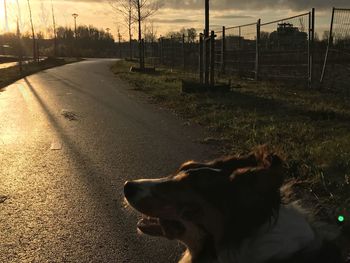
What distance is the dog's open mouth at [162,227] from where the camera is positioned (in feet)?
9.95

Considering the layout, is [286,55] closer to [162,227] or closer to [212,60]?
[212,60]

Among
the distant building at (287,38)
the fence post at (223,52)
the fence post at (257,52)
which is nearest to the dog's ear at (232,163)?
the distant building at (287,38)

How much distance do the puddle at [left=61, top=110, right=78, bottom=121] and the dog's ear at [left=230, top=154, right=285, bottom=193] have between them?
9.99 metres

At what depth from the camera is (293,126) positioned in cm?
932

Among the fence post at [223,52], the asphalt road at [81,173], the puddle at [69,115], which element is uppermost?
the fence post at [223,52]

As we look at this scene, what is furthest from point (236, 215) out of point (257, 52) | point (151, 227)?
point (257, 52)

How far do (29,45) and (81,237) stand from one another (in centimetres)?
10095

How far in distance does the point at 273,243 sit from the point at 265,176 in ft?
1.30

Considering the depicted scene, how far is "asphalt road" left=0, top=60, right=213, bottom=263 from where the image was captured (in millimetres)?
4469

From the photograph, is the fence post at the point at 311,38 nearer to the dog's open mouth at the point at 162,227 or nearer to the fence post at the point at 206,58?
the fence post at the point at 206,58

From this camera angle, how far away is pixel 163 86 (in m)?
19.9

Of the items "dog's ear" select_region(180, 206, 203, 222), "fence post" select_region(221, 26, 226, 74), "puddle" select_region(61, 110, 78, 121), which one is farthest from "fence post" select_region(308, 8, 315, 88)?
"dog's ear" select_region(180, 206, 203, 222)

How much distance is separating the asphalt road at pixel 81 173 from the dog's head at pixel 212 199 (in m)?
1.35

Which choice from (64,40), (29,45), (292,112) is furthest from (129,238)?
(64,40)
